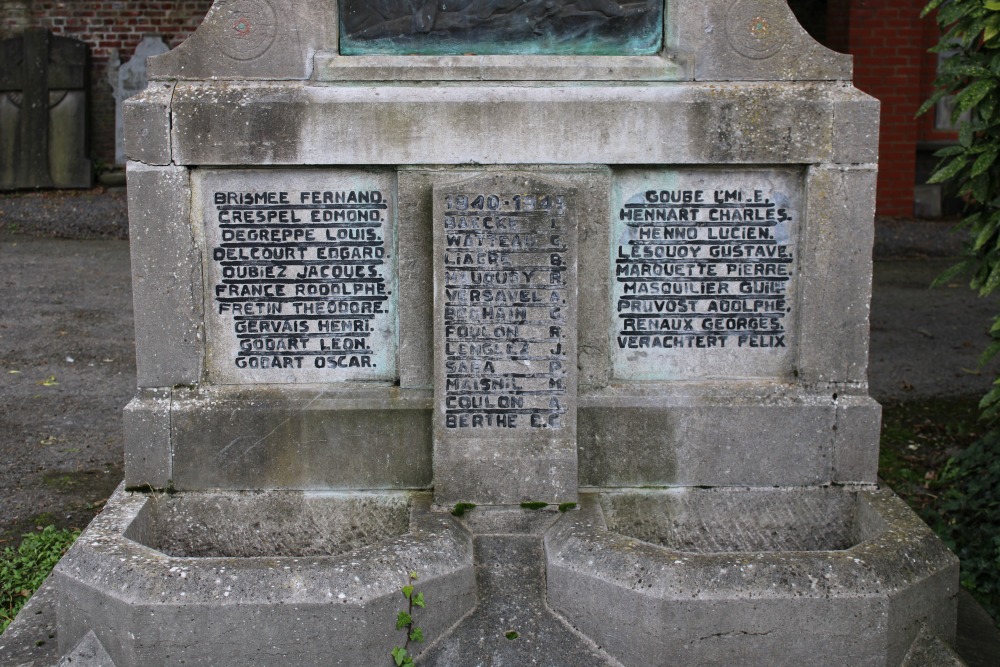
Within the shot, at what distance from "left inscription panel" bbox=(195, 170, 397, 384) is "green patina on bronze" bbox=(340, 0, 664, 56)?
49cm

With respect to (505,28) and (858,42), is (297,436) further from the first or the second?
(858,42)

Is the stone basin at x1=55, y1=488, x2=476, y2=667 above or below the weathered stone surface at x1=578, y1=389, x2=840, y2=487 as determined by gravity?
below

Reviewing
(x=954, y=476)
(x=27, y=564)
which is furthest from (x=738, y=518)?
(x=27, y=564)

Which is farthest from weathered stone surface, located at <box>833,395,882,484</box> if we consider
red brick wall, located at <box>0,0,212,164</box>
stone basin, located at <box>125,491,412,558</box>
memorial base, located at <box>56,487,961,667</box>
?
red brick wall, located at <box>0,0,212,164</box>

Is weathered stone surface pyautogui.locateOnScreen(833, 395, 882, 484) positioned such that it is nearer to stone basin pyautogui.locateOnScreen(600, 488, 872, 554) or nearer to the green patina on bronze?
stone basin pyautogui.locateOnScreen(600, 488, 872, 554)

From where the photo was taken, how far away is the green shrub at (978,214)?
4551mm

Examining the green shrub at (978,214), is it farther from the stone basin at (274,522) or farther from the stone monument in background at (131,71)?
the stone monument in background at (131,71)

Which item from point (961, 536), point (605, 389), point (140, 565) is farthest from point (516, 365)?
point (961, 536)

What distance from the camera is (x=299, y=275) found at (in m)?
4.02

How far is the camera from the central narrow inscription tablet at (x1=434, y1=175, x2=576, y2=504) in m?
3.78

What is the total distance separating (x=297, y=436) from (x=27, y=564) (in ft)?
4.79

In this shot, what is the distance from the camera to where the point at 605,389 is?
404cm

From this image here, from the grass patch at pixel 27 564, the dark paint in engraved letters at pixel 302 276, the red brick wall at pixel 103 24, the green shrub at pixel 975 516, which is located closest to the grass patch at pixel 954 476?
the green shrub at pixel 975 516

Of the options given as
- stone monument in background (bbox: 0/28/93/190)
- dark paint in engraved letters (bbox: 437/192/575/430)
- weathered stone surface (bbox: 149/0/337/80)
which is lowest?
dark paint in engraved letters (bbox: 437/192/575/430)
